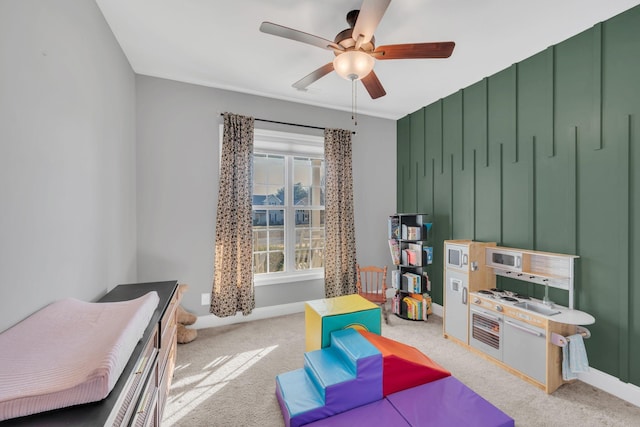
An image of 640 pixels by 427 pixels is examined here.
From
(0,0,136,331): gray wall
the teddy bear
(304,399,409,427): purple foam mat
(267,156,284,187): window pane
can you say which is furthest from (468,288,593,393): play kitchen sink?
(0,0,136,331): gray wall

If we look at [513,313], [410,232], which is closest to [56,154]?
[410,232]

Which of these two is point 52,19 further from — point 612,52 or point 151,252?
point 612,52

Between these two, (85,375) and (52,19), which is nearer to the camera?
(85,375)

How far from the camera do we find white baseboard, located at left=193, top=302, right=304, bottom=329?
3.27m

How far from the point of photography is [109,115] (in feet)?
7.20

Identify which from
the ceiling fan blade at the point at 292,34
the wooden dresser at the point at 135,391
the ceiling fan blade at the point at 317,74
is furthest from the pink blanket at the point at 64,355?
the ceiling fan blade at the point at 317,74

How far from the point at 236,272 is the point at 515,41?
3.79 meters

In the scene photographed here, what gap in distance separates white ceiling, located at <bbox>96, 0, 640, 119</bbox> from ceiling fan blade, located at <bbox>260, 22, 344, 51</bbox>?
0.38m

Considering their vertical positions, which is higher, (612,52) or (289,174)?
(612,52)


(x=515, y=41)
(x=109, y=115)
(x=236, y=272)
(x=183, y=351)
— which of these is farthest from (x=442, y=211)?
(x=109, y=115)

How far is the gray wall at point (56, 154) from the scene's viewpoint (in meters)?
1.12

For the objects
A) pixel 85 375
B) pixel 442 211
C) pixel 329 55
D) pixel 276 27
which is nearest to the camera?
pixel 85 375

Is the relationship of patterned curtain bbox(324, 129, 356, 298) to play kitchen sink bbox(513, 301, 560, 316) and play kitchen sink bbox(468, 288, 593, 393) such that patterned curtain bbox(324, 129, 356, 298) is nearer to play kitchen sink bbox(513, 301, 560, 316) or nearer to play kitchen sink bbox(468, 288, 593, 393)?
play kitchen sink bbox(468, 288, 593, 393)

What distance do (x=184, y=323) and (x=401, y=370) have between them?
242 centimetres
